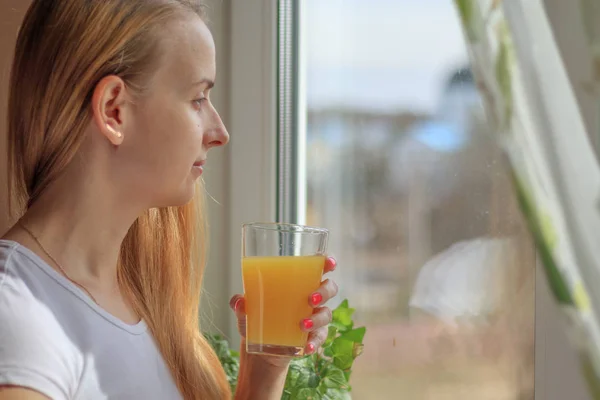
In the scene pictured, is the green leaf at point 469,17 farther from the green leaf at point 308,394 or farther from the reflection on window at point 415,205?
the green leaf at point 308,394

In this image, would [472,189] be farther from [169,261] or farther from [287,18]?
[287,18]

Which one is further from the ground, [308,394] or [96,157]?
[96,157]

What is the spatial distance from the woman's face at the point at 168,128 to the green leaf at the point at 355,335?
506mm

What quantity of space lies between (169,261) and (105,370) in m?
0.31

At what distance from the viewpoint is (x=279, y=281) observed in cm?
104

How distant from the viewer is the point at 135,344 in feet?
A: 3.65

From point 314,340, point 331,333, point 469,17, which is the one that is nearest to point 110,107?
point 314,340

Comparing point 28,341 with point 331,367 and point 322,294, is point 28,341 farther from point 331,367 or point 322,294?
point 331,367

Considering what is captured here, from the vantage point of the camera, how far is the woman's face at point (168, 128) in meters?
1.04

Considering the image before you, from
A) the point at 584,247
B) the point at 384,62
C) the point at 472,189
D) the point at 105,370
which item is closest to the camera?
the point at 584,247

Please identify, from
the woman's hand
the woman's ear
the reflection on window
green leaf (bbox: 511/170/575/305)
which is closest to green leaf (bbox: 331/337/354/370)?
the reflection on window

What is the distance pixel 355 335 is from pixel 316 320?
0.39 metres

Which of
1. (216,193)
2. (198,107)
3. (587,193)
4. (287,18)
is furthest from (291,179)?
(587,193)

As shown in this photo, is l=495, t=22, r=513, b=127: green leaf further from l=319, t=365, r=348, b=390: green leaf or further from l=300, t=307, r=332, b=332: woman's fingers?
l=319, t=365, r=348, b=390: green leaf
